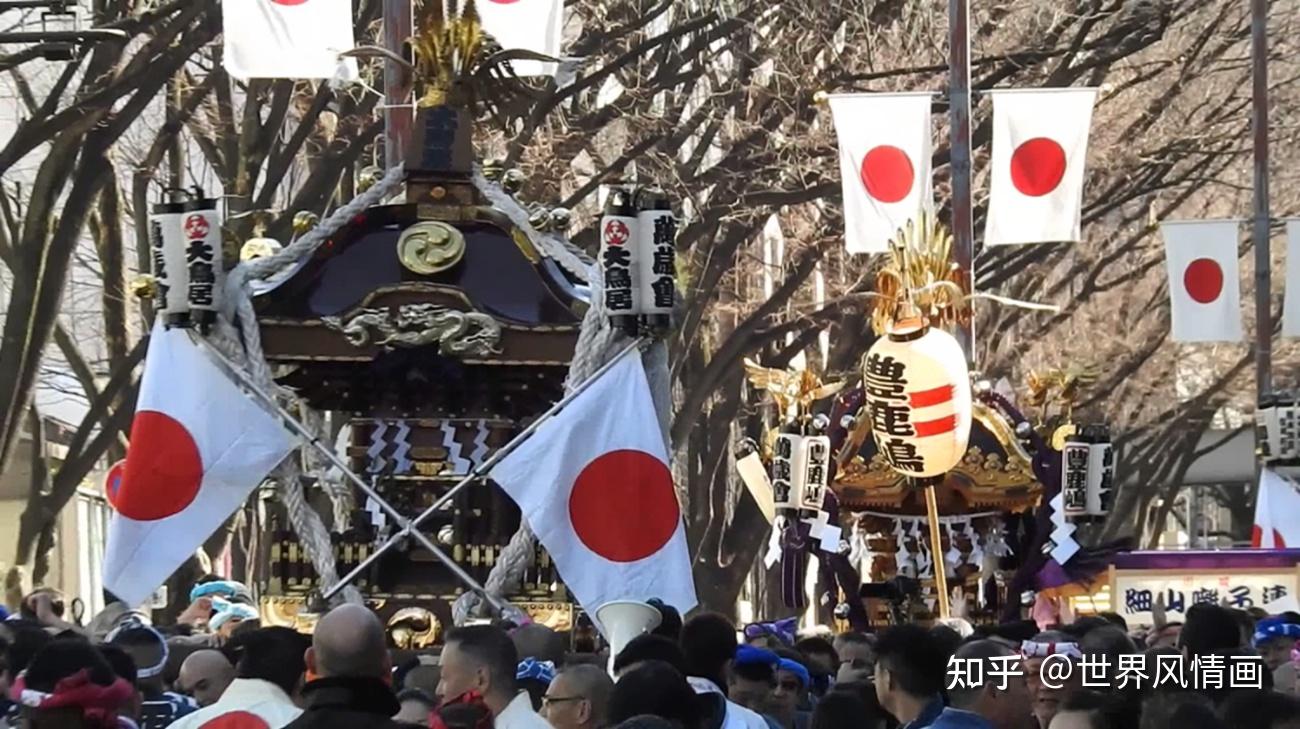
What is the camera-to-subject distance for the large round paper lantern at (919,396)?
17922mm

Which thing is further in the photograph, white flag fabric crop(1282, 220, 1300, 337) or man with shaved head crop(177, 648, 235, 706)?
white flag fabric crop(1282, 220, 1300, 337)

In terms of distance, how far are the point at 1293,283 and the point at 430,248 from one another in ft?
45.0

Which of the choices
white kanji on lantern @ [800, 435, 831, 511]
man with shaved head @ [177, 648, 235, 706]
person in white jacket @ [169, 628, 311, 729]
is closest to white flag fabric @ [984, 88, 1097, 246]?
white kanji on lantern @ [800, 435, 831, 511]

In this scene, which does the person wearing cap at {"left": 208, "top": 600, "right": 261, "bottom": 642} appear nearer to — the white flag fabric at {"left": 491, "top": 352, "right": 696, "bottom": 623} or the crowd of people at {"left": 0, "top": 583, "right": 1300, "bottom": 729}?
the white flag fabric at {"left": 491, "top": 352, "right": 696, "bottom": 623}

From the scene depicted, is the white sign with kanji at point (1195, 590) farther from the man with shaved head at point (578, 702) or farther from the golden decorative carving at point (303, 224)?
the man with shaved head at point (578, 702)

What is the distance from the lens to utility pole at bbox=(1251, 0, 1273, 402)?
2595cm

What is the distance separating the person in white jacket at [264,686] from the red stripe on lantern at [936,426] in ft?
35.9

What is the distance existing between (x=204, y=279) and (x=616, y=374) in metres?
2.03

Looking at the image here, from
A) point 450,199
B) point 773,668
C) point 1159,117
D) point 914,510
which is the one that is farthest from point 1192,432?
point 773,668

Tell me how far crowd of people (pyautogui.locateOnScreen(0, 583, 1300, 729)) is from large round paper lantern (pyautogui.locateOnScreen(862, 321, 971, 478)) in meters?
8.02

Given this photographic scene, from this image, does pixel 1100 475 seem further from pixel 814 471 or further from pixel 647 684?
pixel 647 684

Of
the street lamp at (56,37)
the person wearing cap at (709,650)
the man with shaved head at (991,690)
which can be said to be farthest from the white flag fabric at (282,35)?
the man with shaved head at (991,690)

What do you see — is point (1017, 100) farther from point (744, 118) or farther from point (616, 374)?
point (616, 374)

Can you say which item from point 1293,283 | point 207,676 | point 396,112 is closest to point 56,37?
point 396,112
